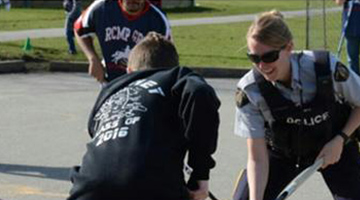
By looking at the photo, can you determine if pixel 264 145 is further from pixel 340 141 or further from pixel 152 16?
pixel 152 16

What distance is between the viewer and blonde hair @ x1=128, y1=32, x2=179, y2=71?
3180mm

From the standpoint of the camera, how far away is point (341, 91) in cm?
389

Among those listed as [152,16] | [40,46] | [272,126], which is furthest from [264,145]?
[40,46]

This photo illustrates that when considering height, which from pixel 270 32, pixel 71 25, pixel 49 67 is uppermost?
pixel 270 32

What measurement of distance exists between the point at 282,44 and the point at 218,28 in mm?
17631

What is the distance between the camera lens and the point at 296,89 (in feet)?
12.6

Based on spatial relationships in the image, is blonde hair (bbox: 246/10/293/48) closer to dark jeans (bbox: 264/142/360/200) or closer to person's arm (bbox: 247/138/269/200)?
person's arm (bbox: 247/138/269/200)

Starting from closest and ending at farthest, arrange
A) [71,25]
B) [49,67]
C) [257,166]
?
[257,166] → [49,67] → [71,25]

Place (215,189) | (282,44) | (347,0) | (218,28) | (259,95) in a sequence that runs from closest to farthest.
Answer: (282,44) → (259,95) → (215,189) → (347,0) → (218,28)

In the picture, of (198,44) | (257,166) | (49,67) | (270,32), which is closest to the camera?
(270,32)

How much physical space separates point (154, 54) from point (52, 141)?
4.72 metres

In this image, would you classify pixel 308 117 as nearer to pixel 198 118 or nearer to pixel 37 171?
pixel 198 118

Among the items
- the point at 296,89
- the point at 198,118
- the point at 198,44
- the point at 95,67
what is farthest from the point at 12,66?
the point at 198,118

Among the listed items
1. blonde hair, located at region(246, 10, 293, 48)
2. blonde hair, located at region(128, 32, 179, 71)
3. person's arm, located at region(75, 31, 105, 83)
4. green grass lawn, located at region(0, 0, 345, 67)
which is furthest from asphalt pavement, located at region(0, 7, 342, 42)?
blonde hair, located at region(128, 32, 179, 71)
